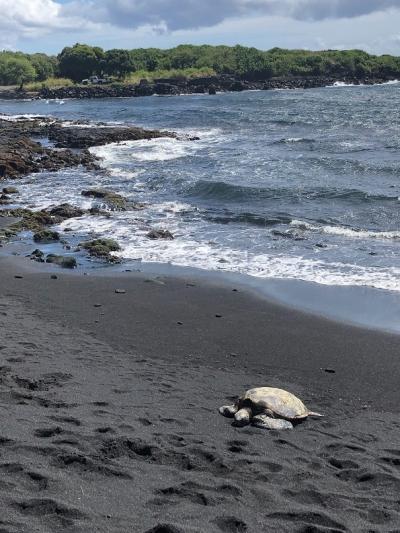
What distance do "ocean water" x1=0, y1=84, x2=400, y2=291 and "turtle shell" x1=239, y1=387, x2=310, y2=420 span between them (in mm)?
6392

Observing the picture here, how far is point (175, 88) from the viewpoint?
11238 centimetres

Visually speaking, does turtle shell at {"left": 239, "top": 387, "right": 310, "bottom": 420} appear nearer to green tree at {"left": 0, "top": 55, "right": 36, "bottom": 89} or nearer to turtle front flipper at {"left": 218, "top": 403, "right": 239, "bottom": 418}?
turtle front flipper at {"left": 218, "top": 403, "right": 239, "bottom": 418}

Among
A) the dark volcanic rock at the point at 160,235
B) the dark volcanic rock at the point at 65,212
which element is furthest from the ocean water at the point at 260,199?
the dark volcanic rock at the point at 65,212

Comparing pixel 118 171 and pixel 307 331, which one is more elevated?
pixel 118 171

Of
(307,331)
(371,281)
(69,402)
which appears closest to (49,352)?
(69,402)

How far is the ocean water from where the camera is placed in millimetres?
16078

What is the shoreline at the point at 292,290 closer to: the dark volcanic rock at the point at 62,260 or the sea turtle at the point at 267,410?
the dark volcanic rock at the point at 62,260

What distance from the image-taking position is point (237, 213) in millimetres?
21609

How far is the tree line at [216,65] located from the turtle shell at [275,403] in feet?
455

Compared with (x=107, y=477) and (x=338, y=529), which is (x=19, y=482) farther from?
(x=338, y=529)

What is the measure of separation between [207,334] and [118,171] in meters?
20.6

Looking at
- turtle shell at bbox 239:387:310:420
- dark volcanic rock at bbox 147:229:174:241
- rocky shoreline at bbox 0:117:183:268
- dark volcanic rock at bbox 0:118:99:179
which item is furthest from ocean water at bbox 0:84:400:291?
turtle shell at bbox 239:387:310:420

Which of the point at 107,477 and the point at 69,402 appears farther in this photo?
the point at 69,402

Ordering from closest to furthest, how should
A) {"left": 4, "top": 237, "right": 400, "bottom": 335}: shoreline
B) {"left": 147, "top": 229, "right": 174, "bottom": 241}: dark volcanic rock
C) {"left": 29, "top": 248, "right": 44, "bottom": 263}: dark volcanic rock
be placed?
1. {"left": 4, "top": 237, "right": 400, "bottom": 335}: shoreline
2. {"left": 29, "top": 248, "right": 44, "bottom": 263}: dark volcanic rock
3. {"left": 147, "top": 229, "right": 174, "bottom": 241}: dark volcanic rock
